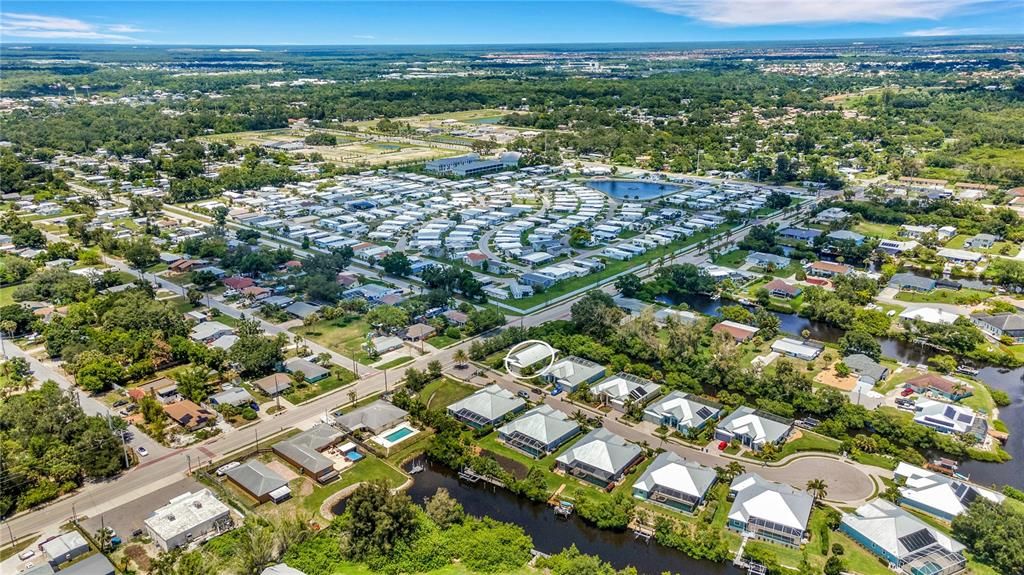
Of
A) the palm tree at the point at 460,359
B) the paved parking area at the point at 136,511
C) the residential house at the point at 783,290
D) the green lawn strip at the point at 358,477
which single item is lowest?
the green lawn strip at the point at 358,477

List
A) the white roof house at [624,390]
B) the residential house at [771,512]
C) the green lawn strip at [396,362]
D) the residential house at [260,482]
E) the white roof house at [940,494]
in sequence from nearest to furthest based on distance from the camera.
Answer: the residential house at [771,512], the white roof house at [940,494], the residential house at [260,482], the white roof house at [624,390], the green lawn strip at [396,362]

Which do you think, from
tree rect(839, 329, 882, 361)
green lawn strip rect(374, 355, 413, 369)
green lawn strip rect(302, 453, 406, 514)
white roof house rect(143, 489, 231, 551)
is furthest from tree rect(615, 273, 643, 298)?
white roof house rect(143, 489, 231, 551)

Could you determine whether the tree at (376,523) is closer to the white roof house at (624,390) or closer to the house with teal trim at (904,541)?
the white roof house at (624,390)

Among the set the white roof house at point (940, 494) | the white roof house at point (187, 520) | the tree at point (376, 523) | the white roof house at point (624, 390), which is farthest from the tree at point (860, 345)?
the white roof house at point (187, 520)

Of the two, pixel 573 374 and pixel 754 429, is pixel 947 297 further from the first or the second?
pixel 573 374

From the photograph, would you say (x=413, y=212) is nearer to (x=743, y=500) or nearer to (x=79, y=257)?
(x=79, y=257)

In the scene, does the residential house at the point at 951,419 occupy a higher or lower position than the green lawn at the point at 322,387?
higher
